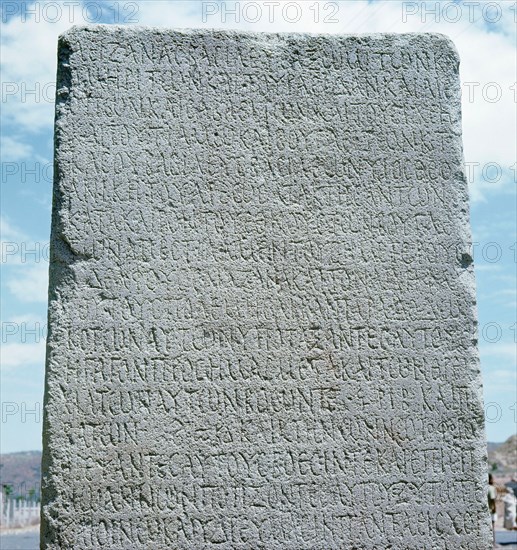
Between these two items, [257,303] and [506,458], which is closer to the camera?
[257,303]

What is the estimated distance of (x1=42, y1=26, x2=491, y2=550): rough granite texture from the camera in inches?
147

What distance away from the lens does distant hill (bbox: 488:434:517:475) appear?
4447cm

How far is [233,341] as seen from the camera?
381cm

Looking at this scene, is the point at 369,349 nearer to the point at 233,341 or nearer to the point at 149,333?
the point at 233,341

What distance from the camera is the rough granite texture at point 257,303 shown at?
3.73 metres

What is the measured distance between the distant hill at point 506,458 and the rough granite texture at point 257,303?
41.0 meters

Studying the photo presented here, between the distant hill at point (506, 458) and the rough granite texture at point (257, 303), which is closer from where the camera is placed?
the rough granite texture at point (257, 303)

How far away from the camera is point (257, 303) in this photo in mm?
3838

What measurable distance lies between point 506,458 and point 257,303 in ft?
152

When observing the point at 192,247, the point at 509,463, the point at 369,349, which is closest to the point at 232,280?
the point at 192,247

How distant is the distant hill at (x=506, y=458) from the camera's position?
44.5m

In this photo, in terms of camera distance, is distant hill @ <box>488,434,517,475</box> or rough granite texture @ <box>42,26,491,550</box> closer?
rough granite texture @ <box>42,26,491,550</box>

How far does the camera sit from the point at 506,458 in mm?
46844

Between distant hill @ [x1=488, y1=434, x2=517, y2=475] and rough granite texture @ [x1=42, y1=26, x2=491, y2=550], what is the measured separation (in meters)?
41.0
